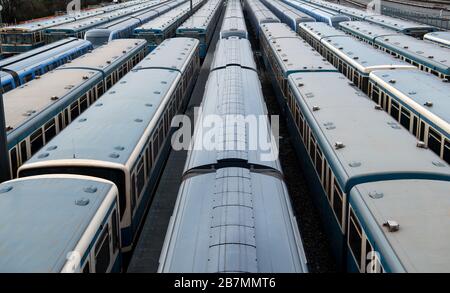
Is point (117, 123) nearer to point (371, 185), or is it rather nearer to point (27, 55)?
point (371, 185)

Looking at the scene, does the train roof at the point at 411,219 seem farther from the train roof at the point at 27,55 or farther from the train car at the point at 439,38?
the train car at the point at 439,38

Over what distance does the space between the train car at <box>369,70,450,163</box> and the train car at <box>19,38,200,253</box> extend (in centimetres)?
627

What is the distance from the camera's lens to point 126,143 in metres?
11.7

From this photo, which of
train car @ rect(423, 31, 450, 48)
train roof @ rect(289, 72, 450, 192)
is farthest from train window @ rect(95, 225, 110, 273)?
train car @ rect(423, 31, 450, 48)

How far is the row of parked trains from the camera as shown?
7.35m

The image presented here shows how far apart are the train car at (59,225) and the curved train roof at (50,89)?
3741 mm

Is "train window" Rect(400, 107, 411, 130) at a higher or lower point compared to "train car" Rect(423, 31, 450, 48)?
lower

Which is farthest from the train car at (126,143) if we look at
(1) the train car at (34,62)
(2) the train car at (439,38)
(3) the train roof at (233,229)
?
(2) the train car at (439,38)

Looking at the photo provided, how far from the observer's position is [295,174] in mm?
17750

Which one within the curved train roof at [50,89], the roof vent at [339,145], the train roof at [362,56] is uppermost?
the train roof at [362,56]

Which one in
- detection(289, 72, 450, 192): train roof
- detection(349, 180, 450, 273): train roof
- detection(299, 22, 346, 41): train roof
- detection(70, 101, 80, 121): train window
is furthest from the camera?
detection(299, 22, 346, 41): train roof

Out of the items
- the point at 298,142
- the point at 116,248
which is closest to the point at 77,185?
the point at 116,248

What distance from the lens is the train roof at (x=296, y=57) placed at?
20.3 meters

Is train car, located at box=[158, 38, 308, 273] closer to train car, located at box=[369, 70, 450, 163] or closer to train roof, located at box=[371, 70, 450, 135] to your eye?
train car, located at box=[369, 70, 450, 163]
